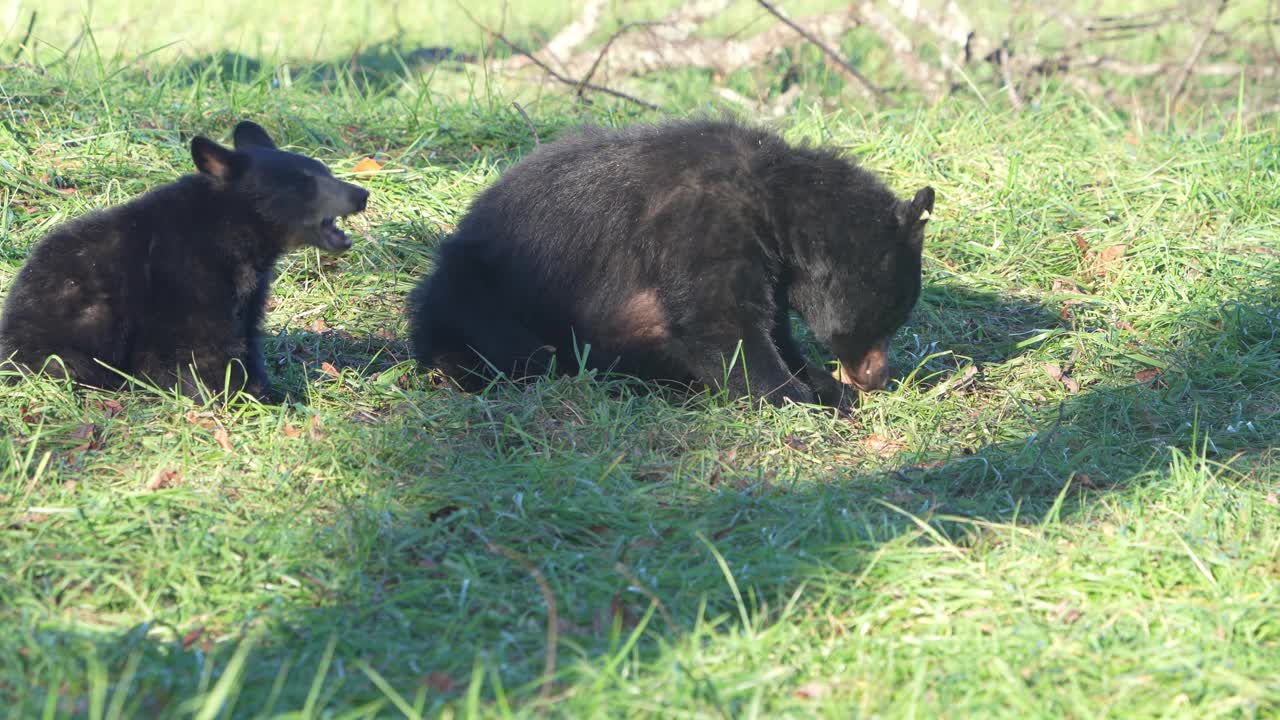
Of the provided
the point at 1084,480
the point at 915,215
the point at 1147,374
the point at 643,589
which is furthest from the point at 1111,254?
the point at 643,589

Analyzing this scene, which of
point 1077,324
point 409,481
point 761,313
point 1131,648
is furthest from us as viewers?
point 1077,324

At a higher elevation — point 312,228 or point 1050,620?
point 312,228

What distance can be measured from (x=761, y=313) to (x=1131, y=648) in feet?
7.24

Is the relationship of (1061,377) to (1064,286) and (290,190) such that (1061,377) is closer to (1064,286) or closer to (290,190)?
(1064,286)

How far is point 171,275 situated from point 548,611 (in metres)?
2.11

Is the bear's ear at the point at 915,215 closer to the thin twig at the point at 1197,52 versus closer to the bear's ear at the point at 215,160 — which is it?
the bear's ear at the point at 215,160

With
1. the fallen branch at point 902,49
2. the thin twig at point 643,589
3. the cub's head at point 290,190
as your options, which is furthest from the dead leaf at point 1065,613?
the fallen branch at point 902,49

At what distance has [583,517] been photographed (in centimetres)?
382

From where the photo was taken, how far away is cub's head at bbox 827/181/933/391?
5.02 metres

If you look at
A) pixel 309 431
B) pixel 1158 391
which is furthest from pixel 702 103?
pixel 309 431

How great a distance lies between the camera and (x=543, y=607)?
10.8 feet

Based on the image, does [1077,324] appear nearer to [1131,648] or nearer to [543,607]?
[1131,648]

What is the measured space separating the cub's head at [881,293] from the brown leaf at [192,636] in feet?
9.74

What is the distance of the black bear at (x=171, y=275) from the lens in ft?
14.4
